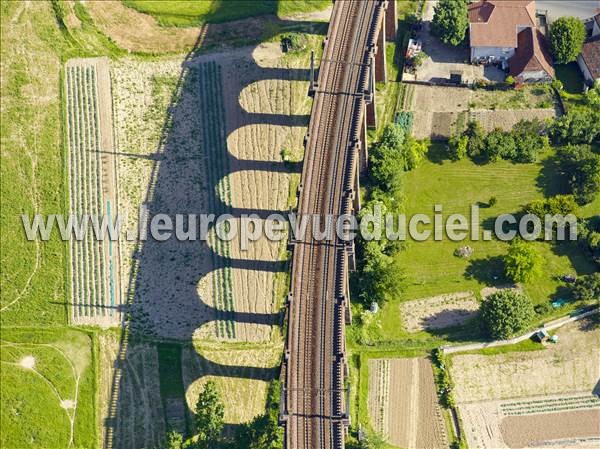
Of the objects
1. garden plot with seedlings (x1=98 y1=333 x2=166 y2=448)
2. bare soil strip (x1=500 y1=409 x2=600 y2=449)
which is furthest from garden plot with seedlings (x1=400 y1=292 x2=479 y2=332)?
garden plot with seedlings (x1=98 y1=333 x2=166 y2=448)

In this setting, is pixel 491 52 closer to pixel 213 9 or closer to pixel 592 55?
pixel 592 55

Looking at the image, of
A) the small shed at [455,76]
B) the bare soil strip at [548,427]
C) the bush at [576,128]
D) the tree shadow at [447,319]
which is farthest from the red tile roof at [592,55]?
the bare soil strip at [548,427]

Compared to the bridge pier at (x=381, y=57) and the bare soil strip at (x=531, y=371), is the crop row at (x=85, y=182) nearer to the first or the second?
the bridge pier at (x=381, y=57)

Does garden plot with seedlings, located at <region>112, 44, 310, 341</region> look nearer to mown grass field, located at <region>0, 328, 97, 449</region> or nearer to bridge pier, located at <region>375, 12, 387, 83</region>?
mown grass field, located at <region>0, 328, 97, 449</region>

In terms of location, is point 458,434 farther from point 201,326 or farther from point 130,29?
point 130,29

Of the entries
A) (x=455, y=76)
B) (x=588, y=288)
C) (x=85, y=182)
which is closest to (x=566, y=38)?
(x=455, y=76)

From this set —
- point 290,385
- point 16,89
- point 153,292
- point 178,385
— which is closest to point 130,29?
point 16,89

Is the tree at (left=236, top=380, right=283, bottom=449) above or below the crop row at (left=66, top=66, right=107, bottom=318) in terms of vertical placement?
below
